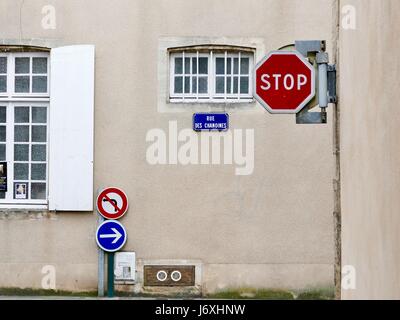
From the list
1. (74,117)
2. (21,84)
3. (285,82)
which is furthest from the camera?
(21,84)

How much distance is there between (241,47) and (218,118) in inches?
37.3

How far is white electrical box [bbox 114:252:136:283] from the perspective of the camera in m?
12.8

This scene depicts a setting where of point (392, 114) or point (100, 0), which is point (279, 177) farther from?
point (392, 114)

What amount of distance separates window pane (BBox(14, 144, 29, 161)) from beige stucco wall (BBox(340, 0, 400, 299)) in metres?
4.93

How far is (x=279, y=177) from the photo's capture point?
504 inches

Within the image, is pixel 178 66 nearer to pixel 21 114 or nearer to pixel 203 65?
pixel 203 65

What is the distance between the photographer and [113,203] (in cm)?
1280

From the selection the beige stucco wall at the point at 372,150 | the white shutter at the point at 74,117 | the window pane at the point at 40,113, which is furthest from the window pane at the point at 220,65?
the beige stucco wall at the point at 372,150

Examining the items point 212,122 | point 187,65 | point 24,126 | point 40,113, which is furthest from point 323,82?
point 24,126

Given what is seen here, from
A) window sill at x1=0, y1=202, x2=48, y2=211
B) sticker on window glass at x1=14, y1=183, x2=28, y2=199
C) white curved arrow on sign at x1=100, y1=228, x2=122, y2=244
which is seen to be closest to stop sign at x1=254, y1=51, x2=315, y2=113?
white curved arrow on sign at x1=100, y1=228, x2=122, y2=244

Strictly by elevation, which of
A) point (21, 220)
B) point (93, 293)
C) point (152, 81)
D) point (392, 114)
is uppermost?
point (152, 81)

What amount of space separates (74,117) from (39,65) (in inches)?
33.9
